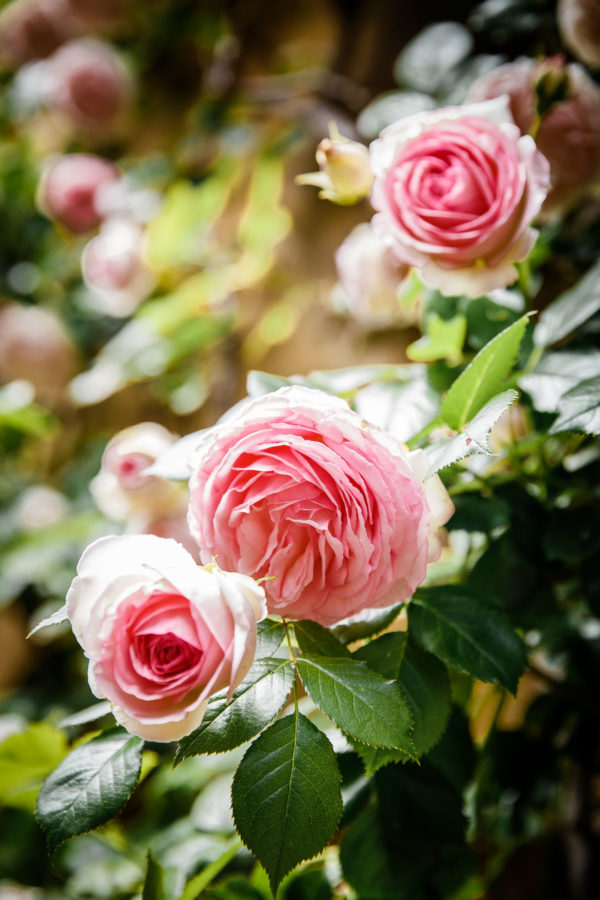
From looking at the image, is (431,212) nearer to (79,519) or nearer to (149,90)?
(79,519)

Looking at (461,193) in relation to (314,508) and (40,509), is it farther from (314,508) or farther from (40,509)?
(40,509)

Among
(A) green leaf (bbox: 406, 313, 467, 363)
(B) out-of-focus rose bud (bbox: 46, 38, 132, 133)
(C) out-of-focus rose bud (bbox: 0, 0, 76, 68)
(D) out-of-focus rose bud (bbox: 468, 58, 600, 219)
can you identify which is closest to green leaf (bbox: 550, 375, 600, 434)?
(A) green leaf (bbox: 406, 313, 467, 363)

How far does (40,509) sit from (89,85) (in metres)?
0.93

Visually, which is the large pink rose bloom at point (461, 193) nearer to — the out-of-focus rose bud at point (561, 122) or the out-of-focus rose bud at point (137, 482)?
the out-of-focus rose bud at point (561, 122)

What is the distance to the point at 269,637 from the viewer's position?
15.6 inches

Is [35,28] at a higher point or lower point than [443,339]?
higher

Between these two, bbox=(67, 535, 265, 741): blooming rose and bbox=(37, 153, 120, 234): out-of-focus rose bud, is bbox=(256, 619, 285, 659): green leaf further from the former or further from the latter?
bbox=(37, 153, 120, 234): out-of-focus rose bud

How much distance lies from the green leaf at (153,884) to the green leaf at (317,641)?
0.22 meters

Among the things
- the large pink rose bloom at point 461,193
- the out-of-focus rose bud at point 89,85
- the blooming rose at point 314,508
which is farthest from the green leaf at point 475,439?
the out-of-focus rose bud at point 89,85

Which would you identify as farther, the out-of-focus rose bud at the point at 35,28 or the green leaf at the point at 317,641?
the out-of-focus rose bud at the point at 35,28

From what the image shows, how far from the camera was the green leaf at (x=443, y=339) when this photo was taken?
60 cm

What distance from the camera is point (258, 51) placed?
146 cm

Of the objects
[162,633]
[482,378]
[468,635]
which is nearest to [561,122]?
[482,378]

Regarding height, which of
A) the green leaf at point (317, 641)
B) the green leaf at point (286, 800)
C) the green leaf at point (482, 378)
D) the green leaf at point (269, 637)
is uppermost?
the green leaf at point (482, 378)
